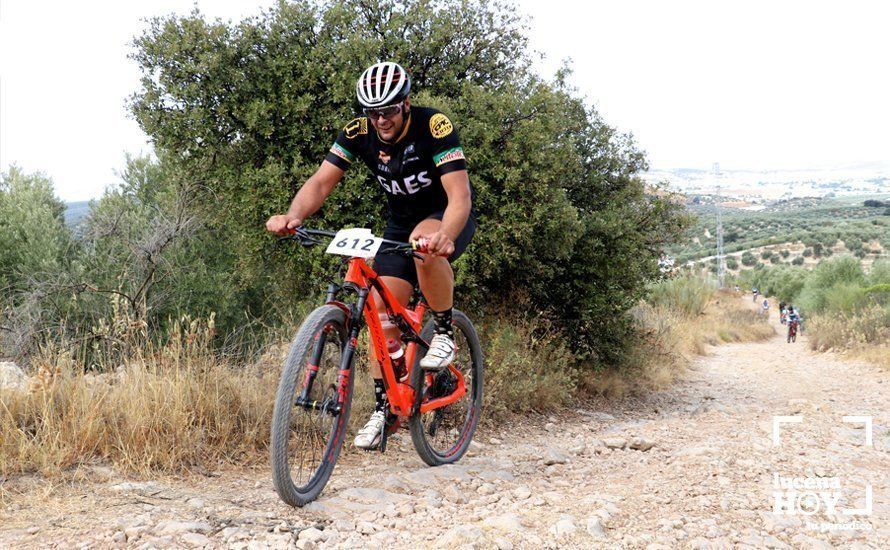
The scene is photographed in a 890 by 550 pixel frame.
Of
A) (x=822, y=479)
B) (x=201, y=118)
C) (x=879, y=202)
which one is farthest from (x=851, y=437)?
(x=879, y=202)

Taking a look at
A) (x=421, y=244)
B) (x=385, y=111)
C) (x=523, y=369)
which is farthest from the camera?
(x=523, y=369)

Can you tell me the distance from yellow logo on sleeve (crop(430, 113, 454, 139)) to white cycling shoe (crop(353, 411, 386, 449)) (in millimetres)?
1646

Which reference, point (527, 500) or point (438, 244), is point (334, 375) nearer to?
point (438, 244)

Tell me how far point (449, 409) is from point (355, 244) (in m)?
2.46

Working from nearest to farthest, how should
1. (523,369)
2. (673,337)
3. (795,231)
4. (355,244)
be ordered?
(355,244), (523,369), (673,337), (795,231)

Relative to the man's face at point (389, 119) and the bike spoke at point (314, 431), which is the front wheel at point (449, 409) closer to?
the bike spoke at point (314, 431)

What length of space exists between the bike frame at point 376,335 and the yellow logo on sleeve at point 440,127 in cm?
86

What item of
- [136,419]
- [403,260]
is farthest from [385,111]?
[136,419]

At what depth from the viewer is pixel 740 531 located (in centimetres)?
355

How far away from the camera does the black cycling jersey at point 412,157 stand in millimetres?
4047

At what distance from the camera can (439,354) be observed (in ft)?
14.5

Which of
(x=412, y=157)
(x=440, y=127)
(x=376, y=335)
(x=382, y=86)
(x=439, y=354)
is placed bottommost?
(x=439, y=354)

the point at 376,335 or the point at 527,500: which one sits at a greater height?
the point at 376,335

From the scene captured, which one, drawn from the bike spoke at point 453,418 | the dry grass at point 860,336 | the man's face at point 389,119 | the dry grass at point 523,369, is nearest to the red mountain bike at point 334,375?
the bike spoke at point 453,418
